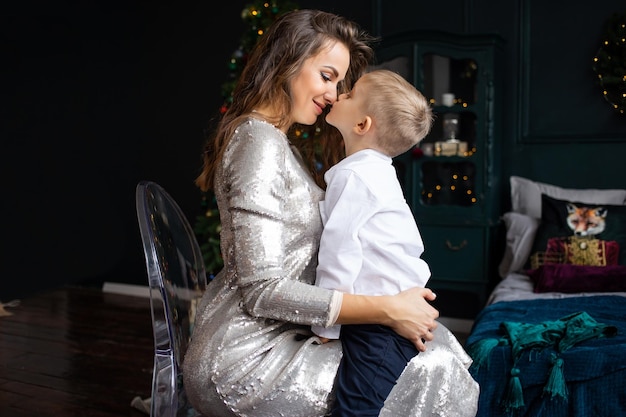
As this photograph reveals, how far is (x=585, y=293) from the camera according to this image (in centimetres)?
325

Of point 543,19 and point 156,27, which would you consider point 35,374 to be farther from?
point 543,19

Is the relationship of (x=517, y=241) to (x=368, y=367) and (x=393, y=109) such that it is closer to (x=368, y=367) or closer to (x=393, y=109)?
(x=393, y=109)

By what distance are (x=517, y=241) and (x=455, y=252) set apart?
0.39 m

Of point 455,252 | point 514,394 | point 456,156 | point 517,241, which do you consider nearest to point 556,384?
point 514,394

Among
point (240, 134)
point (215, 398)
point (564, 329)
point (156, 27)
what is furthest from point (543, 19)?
point (215, 398)

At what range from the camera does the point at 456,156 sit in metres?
4.01

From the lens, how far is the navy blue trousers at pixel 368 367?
4.08 feet

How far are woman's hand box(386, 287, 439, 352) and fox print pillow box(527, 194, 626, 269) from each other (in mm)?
2387

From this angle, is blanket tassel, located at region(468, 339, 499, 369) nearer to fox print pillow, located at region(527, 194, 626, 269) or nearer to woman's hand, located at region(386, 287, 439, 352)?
woman's hand, located at region(386, 287, 439, 352)

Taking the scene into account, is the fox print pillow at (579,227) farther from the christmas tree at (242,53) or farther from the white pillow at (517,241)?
the christmas tree at (242,53)

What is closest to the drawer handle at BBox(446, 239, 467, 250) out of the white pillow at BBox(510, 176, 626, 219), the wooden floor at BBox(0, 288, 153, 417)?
the white pillow at BBox(510, 176, 626, 219)

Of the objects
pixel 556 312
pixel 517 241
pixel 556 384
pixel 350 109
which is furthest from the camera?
pixel 517 241

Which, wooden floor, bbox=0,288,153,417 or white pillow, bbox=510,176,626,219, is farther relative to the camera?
white pillow, bbox=510,176,626,219

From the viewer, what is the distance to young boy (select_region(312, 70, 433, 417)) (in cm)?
127
